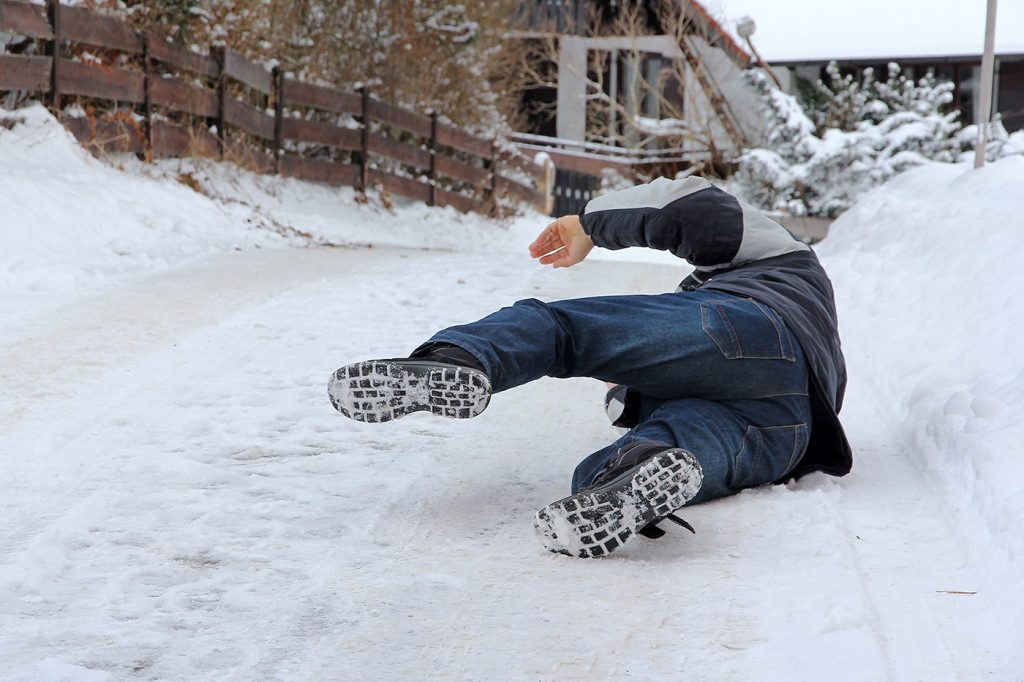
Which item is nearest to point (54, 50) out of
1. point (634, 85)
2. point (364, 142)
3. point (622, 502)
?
point (364, 142)

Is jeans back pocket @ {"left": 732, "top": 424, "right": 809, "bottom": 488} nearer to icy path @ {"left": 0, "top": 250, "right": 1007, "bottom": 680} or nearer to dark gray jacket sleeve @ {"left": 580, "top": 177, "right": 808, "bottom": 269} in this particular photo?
icy path @ {"left": 0, "top": 250, "right": 1007, "bottom": 680}

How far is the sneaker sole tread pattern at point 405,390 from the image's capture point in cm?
255

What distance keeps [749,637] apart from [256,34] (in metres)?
10.5

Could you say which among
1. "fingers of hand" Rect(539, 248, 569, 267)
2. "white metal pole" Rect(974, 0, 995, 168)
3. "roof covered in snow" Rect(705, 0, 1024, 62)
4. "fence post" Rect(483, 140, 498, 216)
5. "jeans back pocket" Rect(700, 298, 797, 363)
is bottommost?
"fence post" Rect(483, 140, 498, 216)

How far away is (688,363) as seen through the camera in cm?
279

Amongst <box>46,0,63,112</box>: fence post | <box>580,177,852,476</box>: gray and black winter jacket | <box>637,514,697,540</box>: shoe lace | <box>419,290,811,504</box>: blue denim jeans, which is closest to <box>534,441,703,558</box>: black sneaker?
<box>637,514,697,540</box>: shoe lace

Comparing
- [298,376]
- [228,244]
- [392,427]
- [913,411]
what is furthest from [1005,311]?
[228,244]

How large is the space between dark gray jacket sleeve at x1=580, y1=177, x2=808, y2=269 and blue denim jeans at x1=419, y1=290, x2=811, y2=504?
0.26 metres

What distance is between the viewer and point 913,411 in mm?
3699

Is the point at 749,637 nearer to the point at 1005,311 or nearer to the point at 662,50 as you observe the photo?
the point at 1005,311

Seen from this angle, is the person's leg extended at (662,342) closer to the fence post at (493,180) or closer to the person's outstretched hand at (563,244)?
the person's outstretched hand at (563,244)

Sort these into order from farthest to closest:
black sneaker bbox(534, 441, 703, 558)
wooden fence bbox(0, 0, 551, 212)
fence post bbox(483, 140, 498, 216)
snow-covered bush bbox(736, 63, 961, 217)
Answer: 1. fence post bbox(483, 140, 498, 216)
2. snow-covered bush bbox(736, 63, 961, 217)
3. wooden fence bbox(0, 0, 551, 212)
4. black sneaker bbox(534, 441, 703, 558)

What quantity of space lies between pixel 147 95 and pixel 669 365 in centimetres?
760

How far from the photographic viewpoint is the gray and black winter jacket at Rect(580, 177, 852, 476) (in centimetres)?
298
